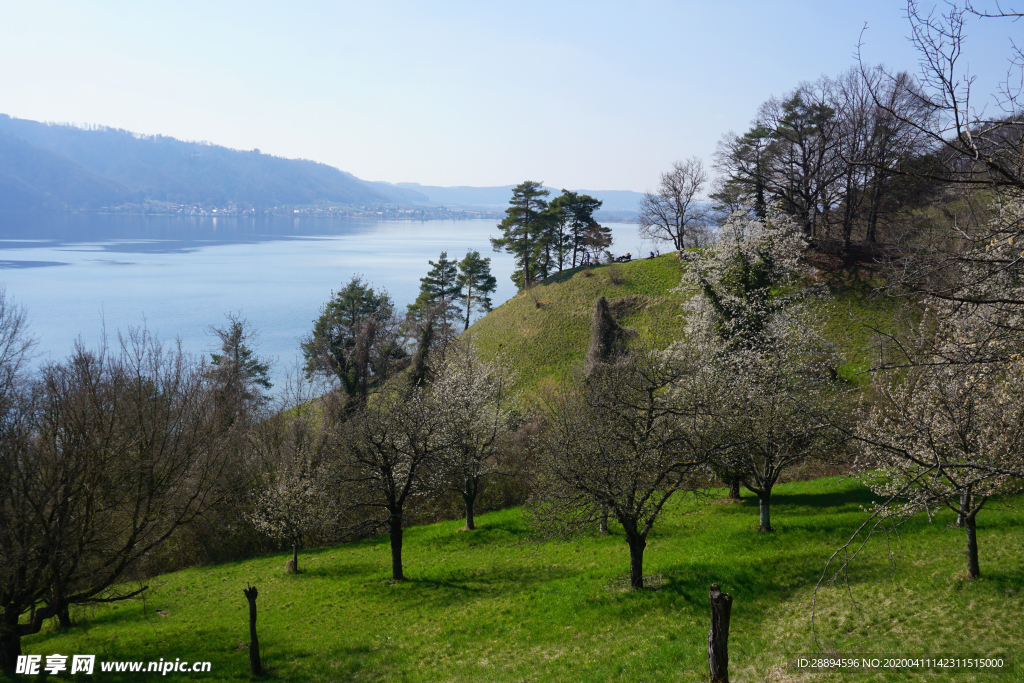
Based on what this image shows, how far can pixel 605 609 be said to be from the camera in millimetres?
17281

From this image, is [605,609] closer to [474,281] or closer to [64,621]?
[64,621]

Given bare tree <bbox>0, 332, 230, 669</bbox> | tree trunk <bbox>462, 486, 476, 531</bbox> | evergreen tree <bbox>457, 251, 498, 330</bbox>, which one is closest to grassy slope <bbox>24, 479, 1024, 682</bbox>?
tree trunk <bbox>462, 486, 476, 531</bbox>

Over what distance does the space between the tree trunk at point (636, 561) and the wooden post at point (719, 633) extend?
25.1 feet

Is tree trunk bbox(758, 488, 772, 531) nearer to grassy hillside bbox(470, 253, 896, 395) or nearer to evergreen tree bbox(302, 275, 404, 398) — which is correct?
grassy hillside bbox(470, 253, 896, 395)

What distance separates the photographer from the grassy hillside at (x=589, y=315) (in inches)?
1761

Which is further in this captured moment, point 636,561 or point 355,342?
point 355,342

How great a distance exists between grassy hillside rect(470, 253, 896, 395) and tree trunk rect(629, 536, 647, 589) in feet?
94.0

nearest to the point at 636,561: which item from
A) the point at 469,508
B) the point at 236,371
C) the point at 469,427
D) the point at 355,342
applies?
the point at 469,508

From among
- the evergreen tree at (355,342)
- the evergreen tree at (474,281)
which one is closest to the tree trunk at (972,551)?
the evergreen tree at (355,342)

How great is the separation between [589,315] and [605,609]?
43732mm

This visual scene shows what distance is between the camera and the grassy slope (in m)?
13.3

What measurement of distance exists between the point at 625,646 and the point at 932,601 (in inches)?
302

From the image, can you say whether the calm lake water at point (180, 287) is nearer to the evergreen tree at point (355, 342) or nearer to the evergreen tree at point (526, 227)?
the evergreen tree at point (526, 227)

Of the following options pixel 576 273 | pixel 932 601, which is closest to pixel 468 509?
pixel 932 601
